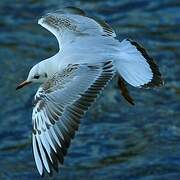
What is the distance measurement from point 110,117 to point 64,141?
3.32 metres

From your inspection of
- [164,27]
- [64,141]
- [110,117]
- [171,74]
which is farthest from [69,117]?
[164,27]

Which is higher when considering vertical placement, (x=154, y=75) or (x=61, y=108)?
(x=154, y=75)

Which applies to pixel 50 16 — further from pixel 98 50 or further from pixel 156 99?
pixel 156 99

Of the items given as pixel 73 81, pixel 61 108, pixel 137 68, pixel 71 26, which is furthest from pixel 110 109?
pixel 61 108

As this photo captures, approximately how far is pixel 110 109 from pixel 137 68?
2.99 m

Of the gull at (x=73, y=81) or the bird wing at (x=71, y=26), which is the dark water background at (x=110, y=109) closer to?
the bird wing at (x=71, y=26)

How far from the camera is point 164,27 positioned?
13.0 meters

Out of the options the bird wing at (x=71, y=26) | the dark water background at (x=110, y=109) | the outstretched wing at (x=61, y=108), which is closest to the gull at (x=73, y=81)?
the outstretched wing at (x=61, y=108)

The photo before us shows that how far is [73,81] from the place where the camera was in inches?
327

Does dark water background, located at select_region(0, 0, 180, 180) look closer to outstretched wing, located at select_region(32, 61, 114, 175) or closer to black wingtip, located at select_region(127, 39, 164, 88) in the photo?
black wingtip, located at select_region(127, 39, 164, 88)

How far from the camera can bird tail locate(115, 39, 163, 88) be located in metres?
8.34

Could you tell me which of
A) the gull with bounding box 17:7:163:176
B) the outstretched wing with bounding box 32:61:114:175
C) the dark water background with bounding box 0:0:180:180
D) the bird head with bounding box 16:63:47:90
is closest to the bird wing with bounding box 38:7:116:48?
the gull with bounding box 17:7:163:176

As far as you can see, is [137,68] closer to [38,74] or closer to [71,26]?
[38,74]

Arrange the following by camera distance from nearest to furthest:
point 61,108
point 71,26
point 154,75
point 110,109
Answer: point 61,108 < point 154,75 < point 71,26 < point 110,109
